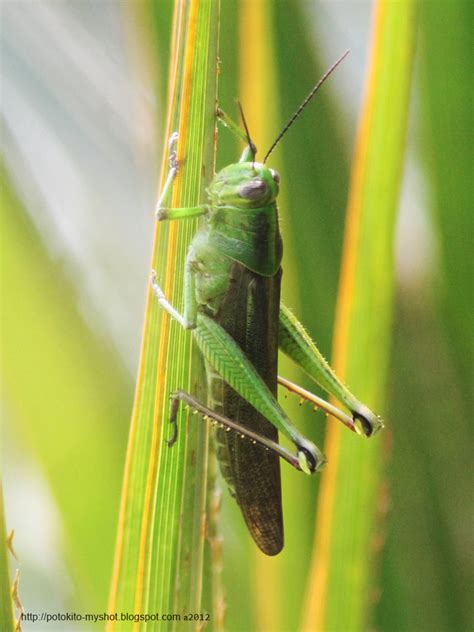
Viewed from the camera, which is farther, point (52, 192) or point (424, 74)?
point (52, 192)

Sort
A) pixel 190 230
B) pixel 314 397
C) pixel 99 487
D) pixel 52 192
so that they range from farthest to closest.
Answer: pixel 52 192 < pixel 99 487 < pixel 314 397 < pixel 190 230

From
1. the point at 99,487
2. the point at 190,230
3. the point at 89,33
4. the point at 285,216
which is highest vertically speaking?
the point at 89,33

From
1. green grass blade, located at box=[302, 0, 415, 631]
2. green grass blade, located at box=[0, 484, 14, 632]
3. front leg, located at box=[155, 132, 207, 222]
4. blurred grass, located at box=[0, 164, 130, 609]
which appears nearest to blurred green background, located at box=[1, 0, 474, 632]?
blurred grass, located at box=[0, 164, 130, 609]

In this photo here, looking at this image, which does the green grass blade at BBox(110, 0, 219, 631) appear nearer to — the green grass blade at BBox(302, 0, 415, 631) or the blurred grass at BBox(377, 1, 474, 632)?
the green grass blade at BBox(302, 0, 415, 631)

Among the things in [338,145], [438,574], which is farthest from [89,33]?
[438,574]

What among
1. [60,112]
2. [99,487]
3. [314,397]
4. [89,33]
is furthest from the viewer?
[89,33]

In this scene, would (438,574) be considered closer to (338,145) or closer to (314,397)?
(314,397)

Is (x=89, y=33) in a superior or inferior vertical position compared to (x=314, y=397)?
superior
